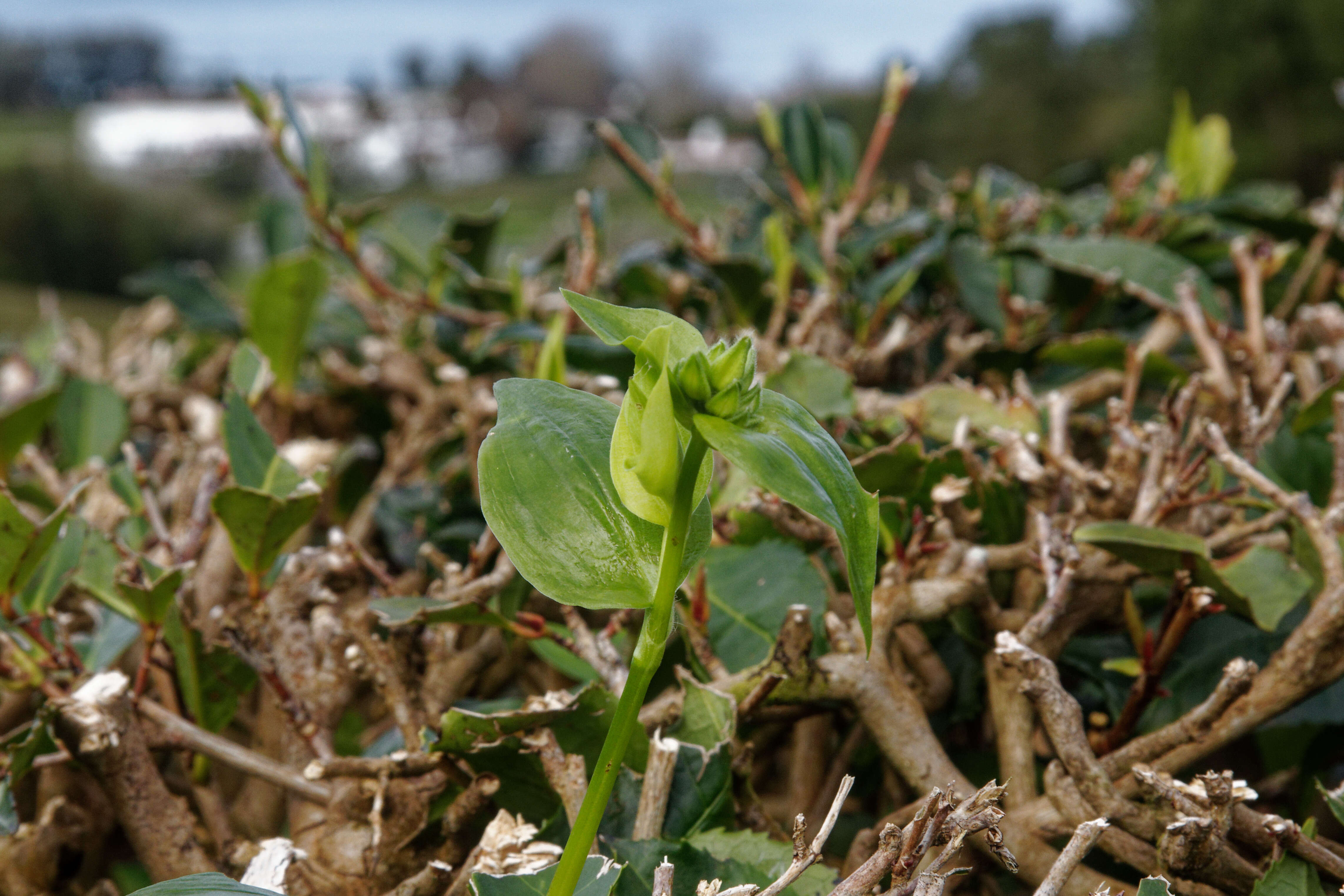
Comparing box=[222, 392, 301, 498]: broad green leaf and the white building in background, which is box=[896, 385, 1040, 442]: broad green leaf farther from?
the white building in background

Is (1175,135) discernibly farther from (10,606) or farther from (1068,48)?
(1068,48)

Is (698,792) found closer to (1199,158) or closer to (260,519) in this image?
(260,519)

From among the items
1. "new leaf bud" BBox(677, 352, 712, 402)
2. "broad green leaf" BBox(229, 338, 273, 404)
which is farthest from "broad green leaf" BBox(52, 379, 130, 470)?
"new leaf bud" BBox(677, 352, 712, 402)

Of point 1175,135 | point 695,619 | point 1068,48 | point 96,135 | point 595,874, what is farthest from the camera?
point 96,135

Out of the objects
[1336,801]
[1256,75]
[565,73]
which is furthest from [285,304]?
[565,73]

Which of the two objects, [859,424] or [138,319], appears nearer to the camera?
[859,424]

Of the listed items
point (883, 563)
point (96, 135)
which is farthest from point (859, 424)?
point (96, 135)
